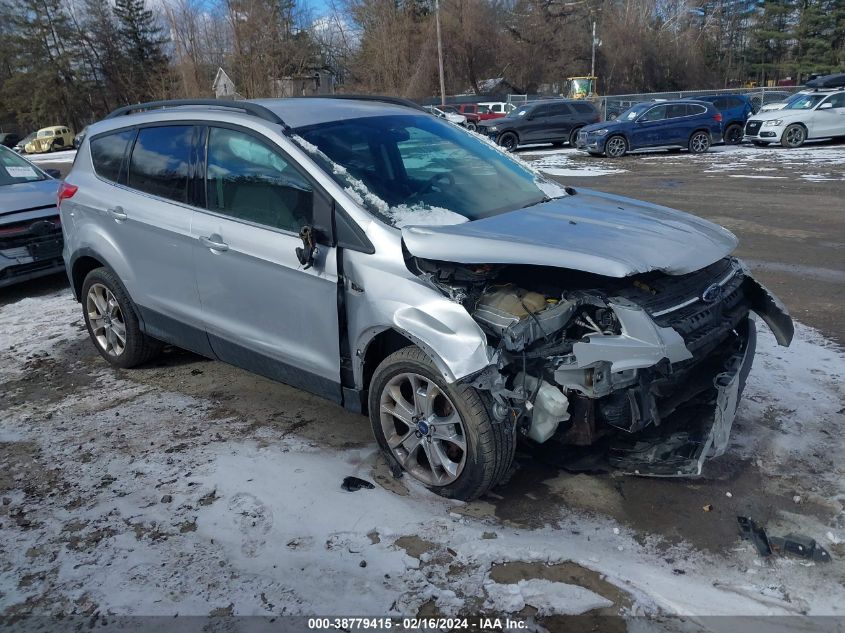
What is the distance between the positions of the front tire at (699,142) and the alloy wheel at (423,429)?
20117mm

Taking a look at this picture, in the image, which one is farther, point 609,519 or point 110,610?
point 609,519

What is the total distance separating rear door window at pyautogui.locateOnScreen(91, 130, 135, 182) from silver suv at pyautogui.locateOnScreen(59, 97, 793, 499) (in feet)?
0.78

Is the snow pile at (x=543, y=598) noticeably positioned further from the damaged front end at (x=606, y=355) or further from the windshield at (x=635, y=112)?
the windshield at (x=635, y=112)

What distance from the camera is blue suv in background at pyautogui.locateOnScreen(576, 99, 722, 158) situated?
2066 centimetres

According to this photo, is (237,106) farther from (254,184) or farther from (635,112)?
(635,112)

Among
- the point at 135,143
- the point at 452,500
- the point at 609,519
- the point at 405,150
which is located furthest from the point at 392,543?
the point at 135,143

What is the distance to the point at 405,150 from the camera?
13.7 ft

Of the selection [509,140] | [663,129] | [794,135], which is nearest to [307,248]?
[663,129]

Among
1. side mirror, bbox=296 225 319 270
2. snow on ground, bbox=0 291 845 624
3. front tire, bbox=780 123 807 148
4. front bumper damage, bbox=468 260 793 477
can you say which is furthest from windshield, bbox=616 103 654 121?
side mirror, bbox=296 225 319 270

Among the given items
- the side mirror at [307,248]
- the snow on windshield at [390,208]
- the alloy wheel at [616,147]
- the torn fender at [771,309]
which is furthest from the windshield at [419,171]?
the alloy wheel at [616,147]

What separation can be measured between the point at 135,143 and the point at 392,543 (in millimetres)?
3332

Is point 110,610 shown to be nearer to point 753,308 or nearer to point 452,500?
point 452,500

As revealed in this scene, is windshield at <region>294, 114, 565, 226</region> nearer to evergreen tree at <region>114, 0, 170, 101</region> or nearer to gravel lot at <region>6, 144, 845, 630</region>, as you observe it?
gravel lot at <region>6, 144, 845, 630</region>

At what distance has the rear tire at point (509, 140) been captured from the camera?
24.5 meters
